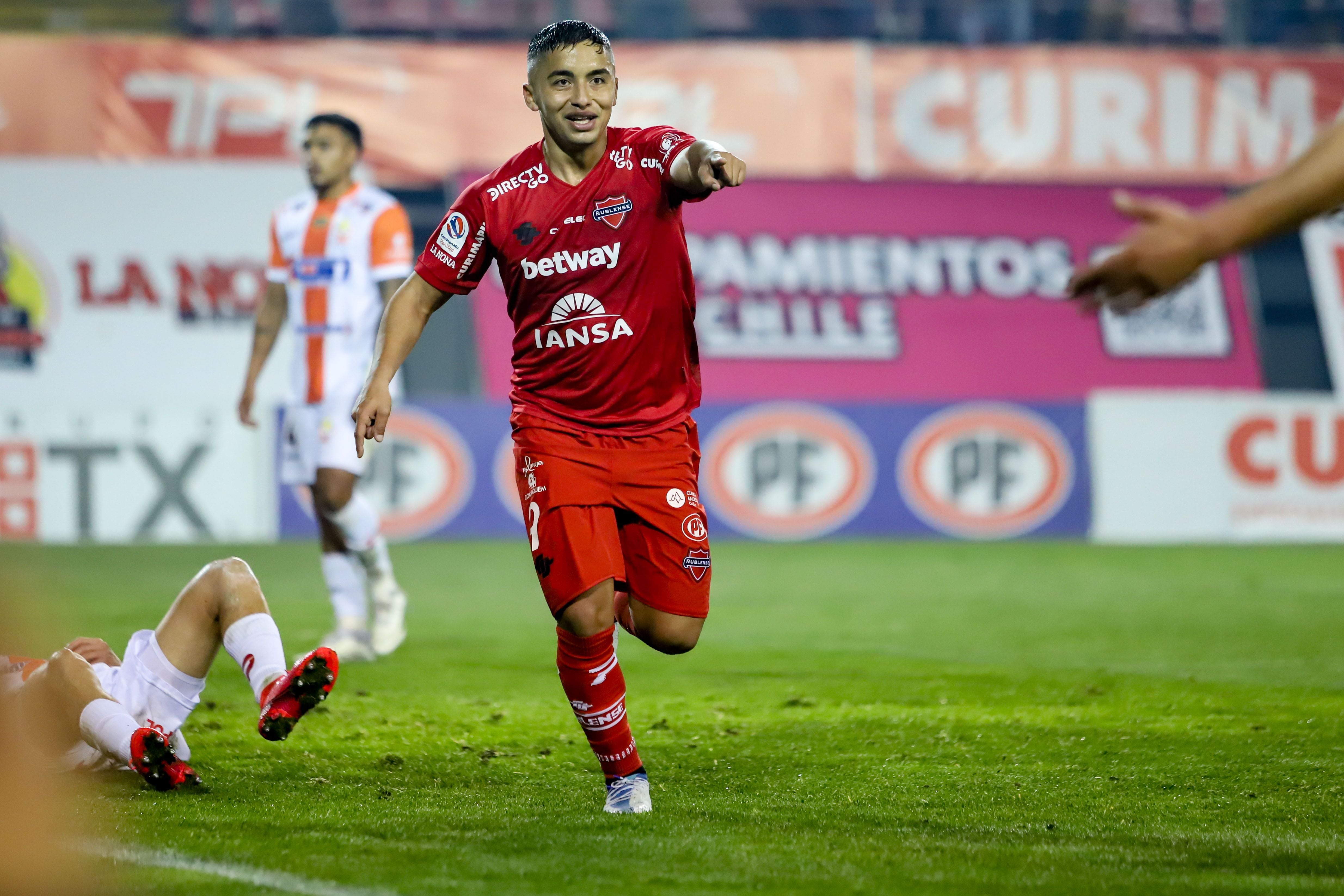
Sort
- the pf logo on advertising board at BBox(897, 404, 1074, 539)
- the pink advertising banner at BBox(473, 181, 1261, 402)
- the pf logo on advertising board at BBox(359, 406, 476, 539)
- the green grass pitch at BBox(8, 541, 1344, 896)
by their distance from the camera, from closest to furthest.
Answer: the green grass pitch at BBox(8, 541, 1344, 896), the pf logo on advertising board at BBox(359, 406, 476, 539), the pf logo on advertising board at BBox(897, 404, 1074, 539), the pink advertising banner at BBox(473, 181, 1261, 402)

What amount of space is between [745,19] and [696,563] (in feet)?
46.0

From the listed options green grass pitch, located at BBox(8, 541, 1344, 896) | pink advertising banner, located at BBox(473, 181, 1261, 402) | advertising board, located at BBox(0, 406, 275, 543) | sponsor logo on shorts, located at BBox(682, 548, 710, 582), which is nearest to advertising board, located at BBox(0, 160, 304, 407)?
advertising board, located at BBox(0, 406, 275, 543)

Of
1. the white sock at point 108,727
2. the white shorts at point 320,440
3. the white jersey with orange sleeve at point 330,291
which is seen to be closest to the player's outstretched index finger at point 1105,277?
the white sock at point 108,727

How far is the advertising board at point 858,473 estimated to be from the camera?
14.5 meters

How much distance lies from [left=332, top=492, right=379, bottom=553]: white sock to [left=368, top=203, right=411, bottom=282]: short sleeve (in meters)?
1.06

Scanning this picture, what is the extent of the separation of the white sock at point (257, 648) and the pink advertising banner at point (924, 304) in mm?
10590

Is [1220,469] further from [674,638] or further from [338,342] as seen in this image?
[674,638]

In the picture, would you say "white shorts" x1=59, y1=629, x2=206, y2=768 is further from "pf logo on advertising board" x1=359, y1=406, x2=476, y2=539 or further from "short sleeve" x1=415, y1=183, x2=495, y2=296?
"pf logo on advertising board" x1=359, y1=406, x2=476, y2=539

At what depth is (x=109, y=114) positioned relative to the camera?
15820 mm

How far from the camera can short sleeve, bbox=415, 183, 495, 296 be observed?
4.82 metres

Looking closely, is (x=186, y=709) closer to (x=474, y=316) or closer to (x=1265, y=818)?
(x=1265, y=818)

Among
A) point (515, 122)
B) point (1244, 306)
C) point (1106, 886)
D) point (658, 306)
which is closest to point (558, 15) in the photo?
point (515, 122)

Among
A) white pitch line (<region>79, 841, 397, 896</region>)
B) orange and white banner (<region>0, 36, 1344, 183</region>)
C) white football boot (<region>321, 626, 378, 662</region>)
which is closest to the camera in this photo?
white pitch line (<region>79, 841, 397, 896</region>)

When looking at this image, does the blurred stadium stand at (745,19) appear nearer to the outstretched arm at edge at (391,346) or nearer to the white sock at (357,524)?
the white sock at (357,524)
